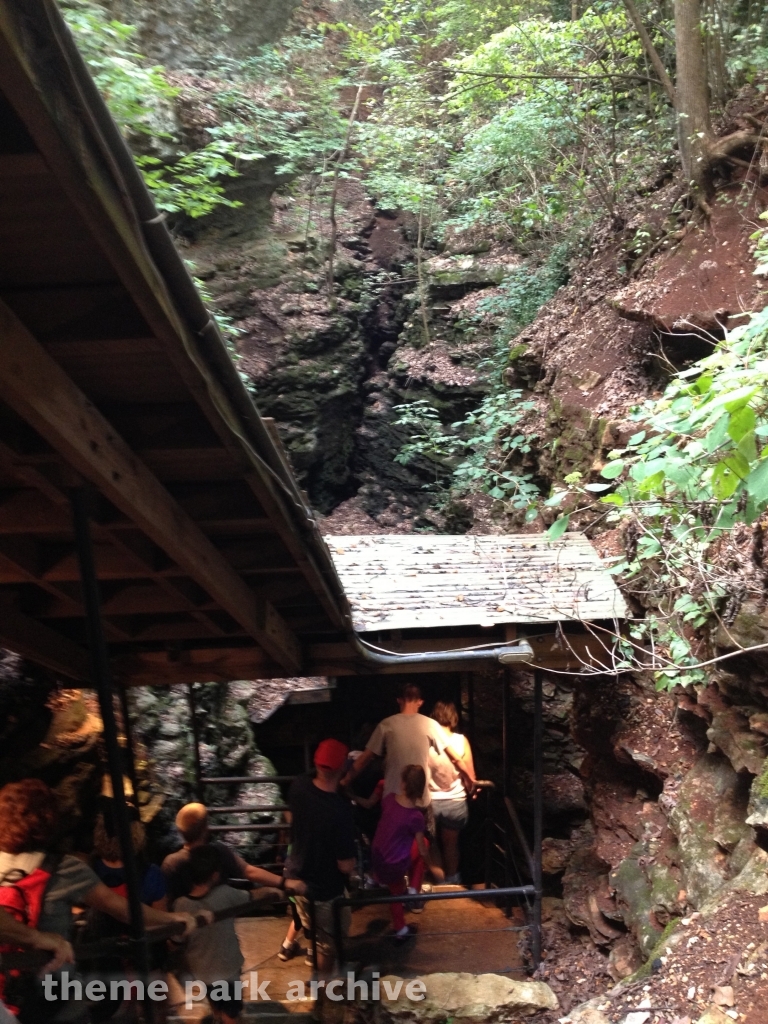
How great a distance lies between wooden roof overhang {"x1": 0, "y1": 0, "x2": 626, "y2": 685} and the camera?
141 centimetres

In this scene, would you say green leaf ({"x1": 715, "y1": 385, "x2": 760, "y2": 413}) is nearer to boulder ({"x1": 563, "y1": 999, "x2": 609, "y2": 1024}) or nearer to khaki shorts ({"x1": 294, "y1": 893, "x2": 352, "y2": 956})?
boulder ({"x1": 563, "y1": 999, "x2": 609, "y2": 1024})

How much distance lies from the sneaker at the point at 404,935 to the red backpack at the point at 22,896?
10.8 ft

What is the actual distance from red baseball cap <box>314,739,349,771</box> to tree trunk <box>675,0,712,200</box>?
7.13 meters

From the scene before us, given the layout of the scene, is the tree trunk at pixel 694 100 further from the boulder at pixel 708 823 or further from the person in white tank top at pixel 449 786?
the person in white tank top at pixel 449 786

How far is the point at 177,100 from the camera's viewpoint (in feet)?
39.3

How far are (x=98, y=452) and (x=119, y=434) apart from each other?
21 centimetres

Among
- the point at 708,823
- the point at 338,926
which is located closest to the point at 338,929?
the point at 338,926

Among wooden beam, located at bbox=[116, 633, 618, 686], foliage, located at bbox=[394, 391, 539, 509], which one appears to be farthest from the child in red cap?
foliage, located at bbox=[394, 391, 539, 509]

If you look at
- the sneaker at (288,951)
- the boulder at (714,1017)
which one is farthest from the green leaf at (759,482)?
the sneaker at (288,951)

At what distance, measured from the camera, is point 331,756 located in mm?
4289

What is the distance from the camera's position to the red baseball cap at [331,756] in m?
4.29

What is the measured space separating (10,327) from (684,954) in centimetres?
402

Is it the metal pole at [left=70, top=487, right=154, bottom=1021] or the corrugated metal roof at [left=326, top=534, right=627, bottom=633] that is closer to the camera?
the metal pole at [left=70, top=487, right=154, bottom=1021]

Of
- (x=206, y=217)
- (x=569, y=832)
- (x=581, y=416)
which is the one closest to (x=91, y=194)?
(x=581, y=416)
